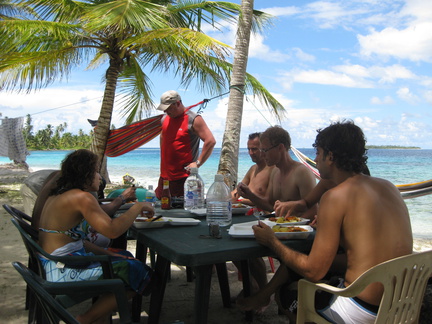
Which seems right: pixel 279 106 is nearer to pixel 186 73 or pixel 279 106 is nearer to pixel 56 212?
pixel 186 73

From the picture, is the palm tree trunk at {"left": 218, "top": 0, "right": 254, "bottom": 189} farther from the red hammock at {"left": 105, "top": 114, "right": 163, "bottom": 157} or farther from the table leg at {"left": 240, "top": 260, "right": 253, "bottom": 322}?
the table leg at {"left": 240, "top": 260, "right": 253, "bottom": 322}

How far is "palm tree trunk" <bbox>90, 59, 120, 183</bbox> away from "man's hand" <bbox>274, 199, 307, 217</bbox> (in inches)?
210

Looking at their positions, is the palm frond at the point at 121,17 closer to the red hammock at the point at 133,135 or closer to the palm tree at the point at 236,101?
the palm tree at the point at 236,101

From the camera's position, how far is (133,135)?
6781 millimetres

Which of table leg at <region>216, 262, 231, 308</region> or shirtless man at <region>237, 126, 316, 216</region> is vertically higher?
shirtless man at <region>237, 126, 316, 216</region>

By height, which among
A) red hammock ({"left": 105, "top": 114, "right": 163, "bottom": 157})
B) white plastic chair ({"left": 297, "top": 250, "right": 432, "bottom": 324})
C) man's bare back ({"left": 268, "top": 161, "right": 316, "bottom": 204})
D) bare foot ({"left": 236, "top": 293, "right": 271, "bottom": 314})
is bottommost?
bare foot ({"left": 236, "top": 293, "right": 271, "bottom": 314})

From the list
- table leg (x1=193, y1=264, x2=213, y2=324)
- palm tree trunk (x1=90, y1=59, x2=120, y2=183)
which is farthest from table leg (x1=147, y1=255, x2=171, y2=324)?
palm tree trunk (x1=90, y1=59, x2=120, y2=183)

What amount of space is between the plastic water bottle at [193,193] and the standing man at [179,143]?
740 millimetres

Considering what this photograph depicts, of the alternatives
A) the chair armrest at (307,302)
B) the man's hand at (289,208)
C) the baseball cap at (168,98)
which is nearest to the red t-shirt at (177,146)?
the baseball cap at (168,98)

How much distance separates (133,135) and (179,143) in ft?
10.1

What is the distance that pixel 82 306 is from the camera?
2.89 m

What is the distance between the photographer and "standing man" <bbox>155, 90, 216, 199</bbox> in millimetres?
3861

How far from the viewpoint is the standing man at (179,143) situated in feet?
12.7

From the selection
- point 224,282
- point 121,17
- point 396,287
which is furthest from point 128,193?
point 121,17
